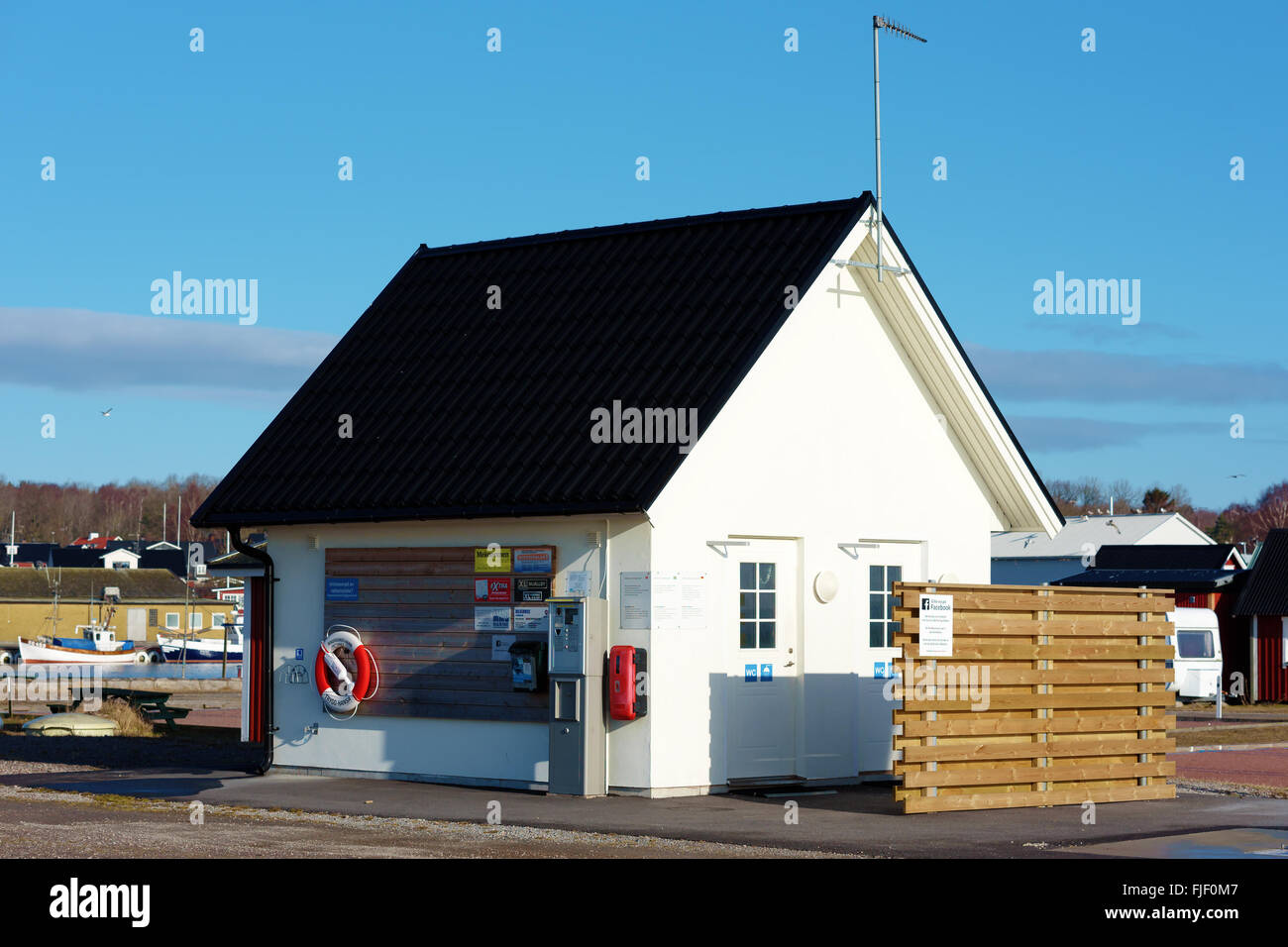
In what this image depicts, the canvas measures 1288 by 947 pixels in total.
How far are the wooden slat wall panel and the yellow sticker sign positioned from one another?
0.27ft

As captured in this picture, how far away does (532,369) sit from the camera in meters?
18.7

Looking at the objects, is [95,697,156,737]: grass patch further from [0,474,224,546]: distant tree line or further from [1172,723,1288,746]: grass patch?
[0,474,224,546]: distant tree line

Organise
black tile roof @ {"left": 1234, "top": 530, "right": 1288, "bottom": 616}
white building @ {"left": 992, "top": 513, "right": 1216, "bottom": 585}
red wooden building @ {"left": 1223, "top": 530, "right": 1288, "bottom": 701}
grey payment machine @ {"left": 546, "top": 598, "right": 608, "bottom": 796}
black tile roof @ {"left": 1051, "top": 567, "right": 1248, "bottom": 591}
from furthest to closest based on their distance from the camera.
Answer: white building @ {"left": 992, "top": 513, "right": 1216, "bottom": 585} → black tile roof @ {"left": 1051, "top": 567, "right": 1248, "bottom": 591} → red wooden building @ {"left": 1223, "top": 530, "right": 1288, "bottom": 701} → black tile roof @ {"left": 1234, "top": 530, "right": 1288, "bottom": 616} → grey payment machine @ {"left": 546, "top": 598, "right": 608, "bottom": 796}

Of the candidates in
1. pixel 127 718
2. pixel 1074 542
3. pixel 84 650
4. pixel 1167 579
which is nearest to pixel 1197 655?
pixel 1167 579

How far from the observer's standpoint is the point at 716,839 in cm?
1345

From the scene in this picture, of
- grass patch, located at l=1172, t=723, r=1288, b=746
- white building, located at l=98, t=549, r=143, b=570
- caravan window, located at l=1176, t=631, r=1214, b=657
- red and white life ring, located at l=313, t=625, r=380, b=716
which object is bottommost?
grass patch, located at l=1172, t=723, r=1288, b=746

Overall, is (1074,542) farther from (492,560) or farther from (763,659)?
(492,560)

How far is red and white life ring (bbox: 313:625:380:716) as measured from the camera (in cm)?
1842

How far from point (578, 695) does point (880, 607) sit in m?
4.17

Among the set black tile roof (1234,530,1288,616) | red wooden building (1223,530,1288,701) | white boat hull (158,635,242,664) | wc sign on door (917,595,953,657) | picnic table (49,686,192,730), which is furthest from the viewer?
white boat hull (158,635,242,664)

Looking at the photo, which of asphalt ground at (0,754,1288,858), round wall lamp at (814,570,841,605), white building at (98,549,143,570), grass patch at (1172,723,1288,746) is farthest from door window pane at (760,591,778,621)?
white building at (98,549,143,570)

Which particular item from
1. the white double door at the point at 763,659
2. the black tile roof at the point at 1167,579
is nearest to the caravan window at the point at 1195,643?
the black tile roof at the point at 1167,579
